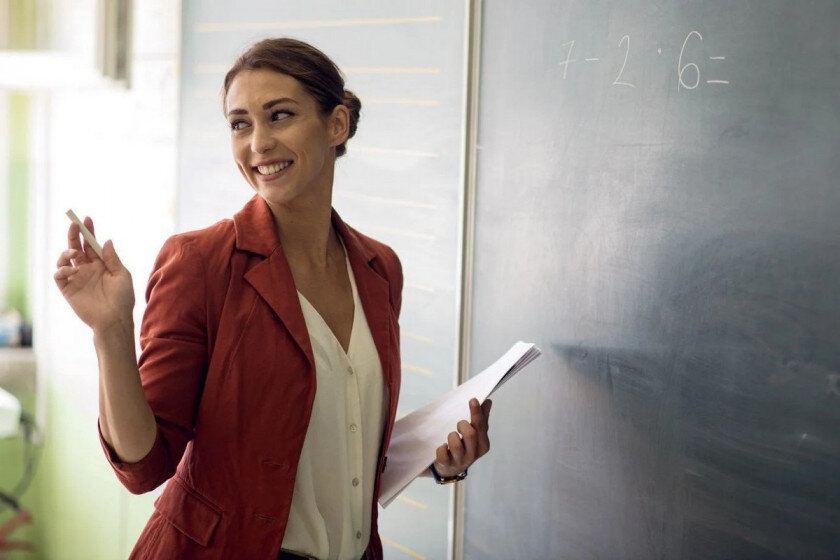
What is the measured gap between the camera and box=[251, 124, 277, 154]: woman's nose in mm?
1358

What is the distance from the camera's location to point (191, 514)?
50.1 inches

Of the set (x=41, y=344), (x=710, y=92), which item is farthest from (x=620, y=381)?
(x=41, y=344)

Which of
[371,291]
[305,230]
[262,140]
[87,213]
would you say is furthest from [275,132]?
[87,213]

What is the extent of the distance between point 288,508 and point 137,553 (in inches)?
8.9

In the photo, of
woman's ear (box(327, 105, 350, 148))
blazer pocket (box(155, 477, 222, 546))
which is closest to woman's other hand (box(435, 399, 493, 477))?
blazer pocket (box(155, 477, 222, 546))

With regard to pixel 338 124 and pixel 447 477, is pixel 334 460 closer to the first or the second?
pixel 447 477

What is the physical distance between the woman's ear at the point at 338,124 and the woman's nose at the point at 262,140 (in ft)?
0.36

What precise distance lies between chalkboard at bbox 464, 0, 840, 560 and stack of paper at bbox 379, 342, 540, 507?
0.72 feet

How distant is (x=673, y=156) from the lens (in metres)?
1.43

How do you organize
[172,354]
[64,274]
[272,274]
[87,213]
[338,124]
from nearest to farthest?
[64,274]
[172,354]
[272,274]
[338,124]
[87,213]

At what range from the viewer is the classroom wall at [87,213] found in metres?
2.62

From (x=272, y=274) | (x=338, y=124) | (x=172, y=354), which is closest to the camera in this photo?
(x=172, y=354)

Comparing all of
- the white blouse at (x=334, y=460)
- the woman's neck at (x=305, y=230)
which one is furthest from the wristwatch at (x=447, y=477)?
the woman's neck at (x=305, y=230)

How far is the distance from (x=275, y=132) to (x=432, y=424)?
0.52 metres
